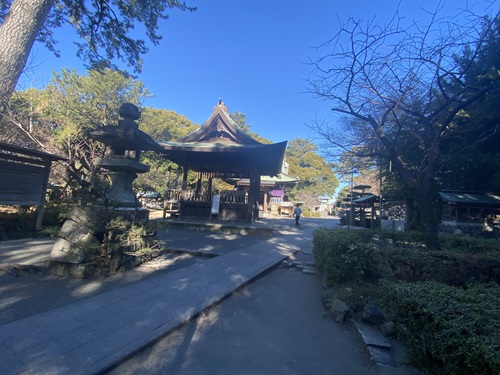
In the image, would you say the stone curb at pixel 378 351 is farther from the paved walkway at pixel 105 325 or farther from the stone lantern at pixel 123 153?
the stone lantern at pixel 123 153

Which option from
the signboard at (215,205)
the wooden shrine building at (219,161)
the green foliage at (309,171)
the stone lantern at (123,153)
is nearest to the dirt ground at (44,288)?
the stone lantern at (123,153)

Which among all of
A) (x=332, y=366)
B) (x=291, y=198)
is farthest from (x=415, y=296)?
(x=291, y=198)

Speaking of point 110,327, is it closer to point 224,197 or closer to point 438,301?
point 438,301

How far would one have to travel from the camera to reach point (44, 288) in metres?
4.02

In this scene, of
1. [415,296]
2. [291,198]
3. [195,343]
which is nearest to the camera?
[415,296]

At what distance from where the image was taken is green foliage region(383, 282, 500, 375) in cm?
163

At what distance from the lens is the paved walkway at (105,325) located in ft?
7.47

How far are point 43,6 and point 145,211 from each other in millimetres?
4594

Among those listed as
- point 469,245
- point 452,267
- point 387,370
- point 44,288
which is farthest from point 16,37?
point 469,245

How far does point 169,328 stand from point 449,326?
9.32 ft

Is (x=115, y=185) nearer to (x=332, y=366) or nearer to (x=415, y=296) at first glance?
(x=332, y=366)

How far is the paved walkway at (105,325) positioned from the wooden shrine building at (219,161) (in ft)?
26.4

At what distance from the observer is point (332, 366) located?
2.70m

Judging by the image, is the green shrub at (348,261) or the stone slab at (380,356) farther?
the green shrub at (348,261)
